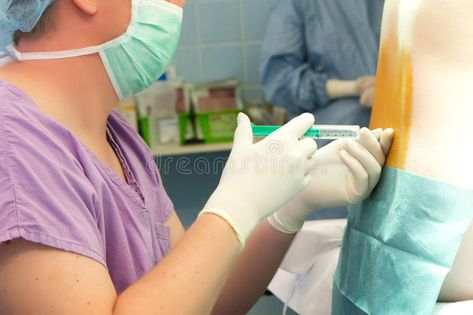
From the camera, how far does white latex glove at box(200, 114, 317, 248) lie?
31.2 inches

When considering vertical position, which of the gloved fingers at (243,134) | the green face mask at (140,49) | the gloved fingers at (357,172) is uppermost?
the green face mask at (140,49)

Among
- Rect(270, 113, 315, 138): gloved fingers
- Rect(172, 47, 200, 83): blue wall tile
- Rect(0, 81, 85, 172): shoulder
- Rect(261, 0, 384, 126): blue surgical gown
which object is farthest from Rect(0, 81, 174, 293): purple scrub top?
Rect(172, 47, 200, 83): blue wall tile

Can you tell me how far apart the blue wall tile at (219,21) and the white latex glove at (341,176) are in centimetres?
167

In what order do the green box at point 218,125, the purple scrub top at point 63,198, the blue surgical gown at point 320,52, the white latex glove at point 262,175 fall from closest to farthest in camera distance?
the purple scrub top at point 63,198, the white latex glove at point 262,175, the blue surgical gown at point 320,52, the green box at point 218,125

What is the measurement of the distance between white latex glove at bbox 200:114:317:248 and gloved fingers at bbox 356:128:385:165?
8 centimetres

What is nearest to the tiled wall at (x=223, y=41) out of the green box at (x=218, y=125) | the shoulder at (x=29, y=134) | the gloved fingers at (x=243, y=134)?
the green box at (x=218, y=125)

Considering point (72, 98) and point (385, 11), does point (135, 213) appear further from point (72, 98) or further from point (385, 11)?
point (385, 11)

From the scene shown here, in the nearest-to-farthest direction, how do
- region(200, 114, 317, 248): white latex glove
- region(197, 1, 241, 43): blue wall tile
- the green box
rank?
region(200, 114, 317, 248): white latex glove → the green box → region(197, 1, 241, 43): blue wall tile

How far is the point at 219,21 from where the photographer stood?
259 cm

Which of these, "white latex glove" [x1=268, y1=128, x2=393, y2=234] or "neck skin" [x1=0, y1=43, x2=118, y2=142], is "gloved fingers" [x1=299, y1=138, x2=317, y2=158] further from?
"neck skin" [x1=0, y1=43, x2=118, y2=142]

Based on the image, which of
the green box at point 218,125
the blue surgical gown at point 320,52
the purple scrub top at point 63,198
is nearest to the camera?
the purple scrub top at point 63,198

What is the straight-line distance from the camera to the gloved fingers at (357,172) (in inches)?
34.0

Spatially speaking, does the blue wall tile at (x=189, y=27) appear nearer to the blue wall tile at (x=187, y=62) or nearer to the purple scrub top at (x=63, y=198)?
the blue wall tile at (x=187, y=62)

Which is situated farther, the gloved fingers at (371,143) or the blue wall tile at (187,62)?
the blue wall tile at (187,62)
